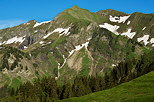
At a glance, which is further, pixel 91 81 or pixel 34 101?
pixel 91 81

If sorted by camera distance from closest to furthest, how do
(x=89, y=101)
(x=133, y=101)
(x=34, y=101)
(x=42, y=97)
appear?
(x=133, y=101) < (x=89, y=101) < (x=34, y=101) < (x=42, y=97)

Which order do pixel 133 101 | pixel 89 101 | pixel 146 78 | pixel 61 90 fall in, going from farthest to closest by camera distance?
pixel 61 90, pixel 146 78, pixel 89 101, pixel 133 101

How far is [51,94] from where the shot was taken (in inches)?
6304

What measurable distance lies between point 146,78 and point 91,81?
8992 centimetres

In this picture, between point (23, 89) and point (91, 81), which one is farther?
point (91, 81)

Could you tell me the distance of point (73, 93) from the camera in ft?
519

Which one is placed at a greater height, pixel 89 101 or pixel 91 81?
pixel 91 81

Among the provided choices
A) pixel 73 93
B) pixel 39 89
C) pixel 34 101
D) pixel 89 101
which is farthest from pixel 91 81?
pixel 89 101

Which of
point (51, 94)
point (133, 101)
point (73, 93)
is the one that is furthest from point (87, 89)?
point (133, 101)

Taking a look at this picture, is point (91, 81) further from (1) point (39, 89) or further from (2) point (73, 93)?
(1) point (39, 89)

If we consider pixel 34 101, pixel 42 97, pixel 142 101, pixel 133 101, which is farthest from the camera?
pixel 42 97

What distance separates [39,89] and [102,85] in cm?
4639

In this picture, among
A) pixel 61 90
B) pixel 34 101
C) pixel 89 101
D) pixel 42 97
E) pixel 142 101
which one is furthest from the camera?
pixel 61 90

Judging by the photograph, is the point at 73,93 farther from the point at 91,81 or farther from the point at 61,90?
the point at 91,81
